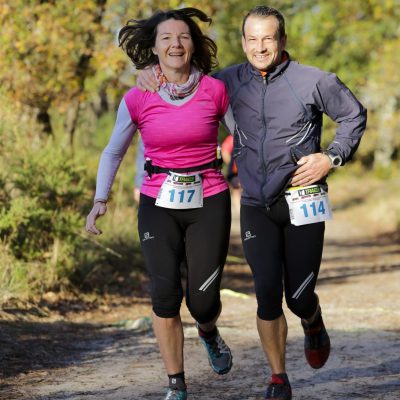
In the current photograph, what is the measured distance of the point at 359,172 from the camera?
128 feet

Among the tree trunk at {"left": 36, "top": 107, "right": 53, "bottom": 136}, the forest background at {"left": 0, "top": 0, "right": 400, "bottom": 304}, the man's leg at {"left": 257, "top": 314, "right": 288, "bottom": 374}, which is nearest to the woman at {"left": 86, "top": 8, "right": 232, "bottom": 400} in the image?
the man's leg at {"left": 257, "top": 314, "right": 288, "bottom": 374}

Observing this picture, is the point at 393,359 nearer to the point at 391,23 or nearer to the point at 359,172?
the point at 391,23

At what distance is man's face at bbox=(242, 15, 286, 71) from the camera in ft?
17.2

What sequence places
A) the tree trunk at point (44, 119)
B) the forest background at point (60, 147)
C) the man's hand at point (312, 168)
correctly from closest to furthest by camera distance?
the man's hand at point (312, 168) < the forest background at point (60, 147) < the tree trunk at point (44, 119)

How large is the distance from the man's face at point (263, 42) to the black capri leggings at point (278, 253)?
737mm

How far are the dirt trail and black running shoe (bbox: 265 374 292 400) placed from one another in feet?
1.45

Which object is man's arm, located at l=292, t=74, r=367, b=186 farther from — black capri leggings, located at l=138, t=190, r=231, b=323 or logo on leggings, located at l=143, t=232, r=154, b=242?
logo on leggings, located at l=143, t=232, r=154, b=242

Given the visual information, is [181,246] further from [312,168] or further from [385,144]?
[385,144]

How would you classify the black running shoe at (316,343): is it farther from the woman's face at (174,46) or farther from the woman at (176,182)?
the woman's face at (174,46)

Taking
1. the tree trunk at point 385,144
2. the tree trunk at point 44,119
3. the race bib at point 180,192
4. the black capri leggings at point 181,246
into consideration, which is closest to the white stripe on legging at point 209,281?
the black capri leggings at point 181,246

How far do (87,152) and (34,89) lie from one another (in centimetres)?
329

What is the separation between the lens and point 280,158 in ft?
17.1

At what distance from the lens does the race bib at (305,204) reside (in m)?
5.22

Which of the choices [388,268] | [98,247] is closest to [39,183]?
[98,247]
